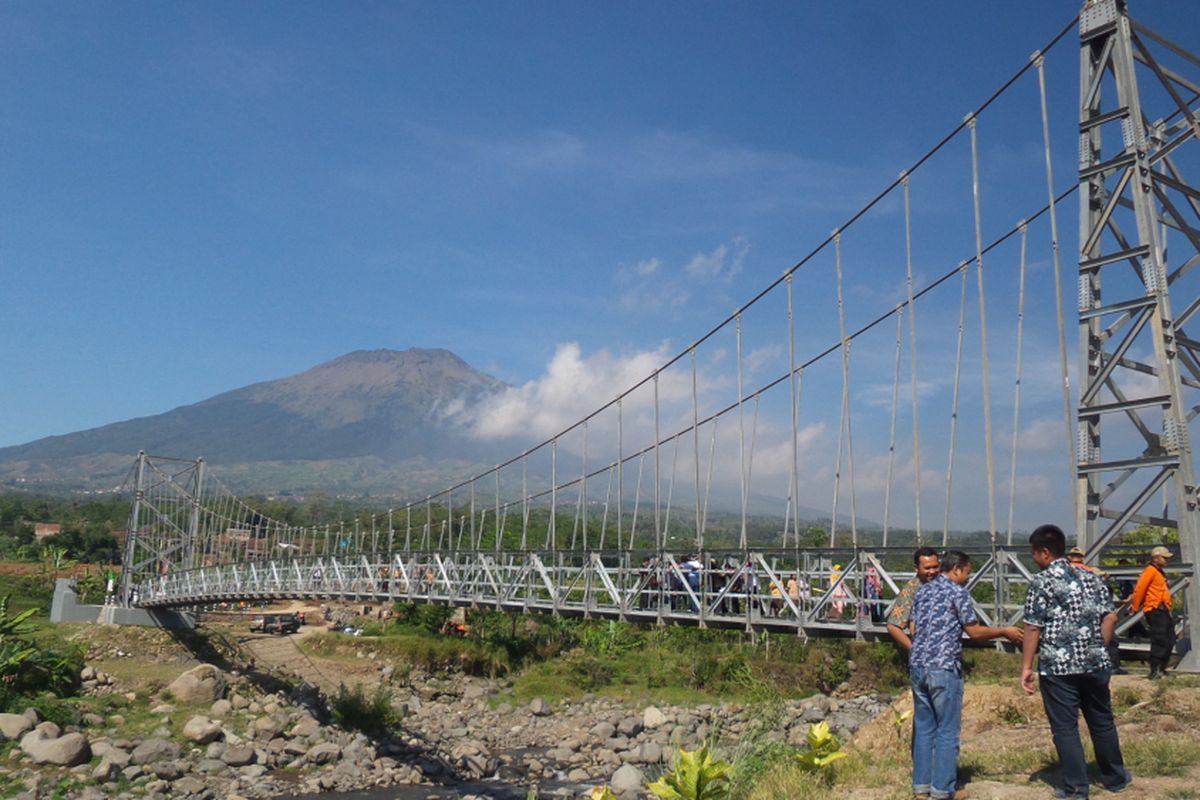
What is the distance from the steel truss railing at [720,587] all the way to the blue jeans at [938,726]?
1.95 metres

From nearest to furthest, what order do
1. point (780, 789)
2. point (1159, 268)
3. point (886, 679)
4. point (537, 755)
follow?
point (780, 789) < point (1159, 268) < point (537, 755) < point (886, 679)

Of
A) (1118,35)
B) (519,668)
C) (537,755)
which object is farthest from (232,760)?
(1118,35)

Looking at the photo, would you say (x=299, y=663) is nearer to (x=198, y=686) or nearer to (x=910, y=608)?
(x=198, y=686)

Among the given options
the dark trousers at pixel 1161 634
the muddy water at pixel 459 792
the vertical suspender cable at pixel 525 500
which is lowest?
the muddy water at pixel 459 792

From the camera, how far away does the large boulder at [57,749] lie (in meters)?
15.6

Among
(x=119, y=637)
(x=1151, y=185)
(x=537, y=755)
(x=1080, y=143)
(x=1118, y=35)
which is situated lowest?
(x=537, y=755)

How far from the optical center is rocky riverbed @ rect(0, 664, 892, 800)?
1577 cm

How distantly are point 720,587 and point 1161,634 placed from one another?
553 cm

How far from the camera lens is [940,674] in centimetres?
460

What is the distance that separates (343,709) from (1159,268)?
18187mm

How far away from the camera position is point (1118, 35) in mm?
7500

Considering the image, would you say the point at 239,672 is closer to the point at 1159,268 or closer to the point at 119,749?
the point at 119,749

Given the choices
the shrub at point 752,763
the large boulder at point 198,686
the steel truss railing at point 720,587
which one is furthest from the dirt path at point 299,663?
the shrub at point 752,763

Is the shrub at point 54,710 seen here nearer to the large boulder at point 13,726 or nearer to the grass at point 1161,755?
the large boulder at point 13,726
